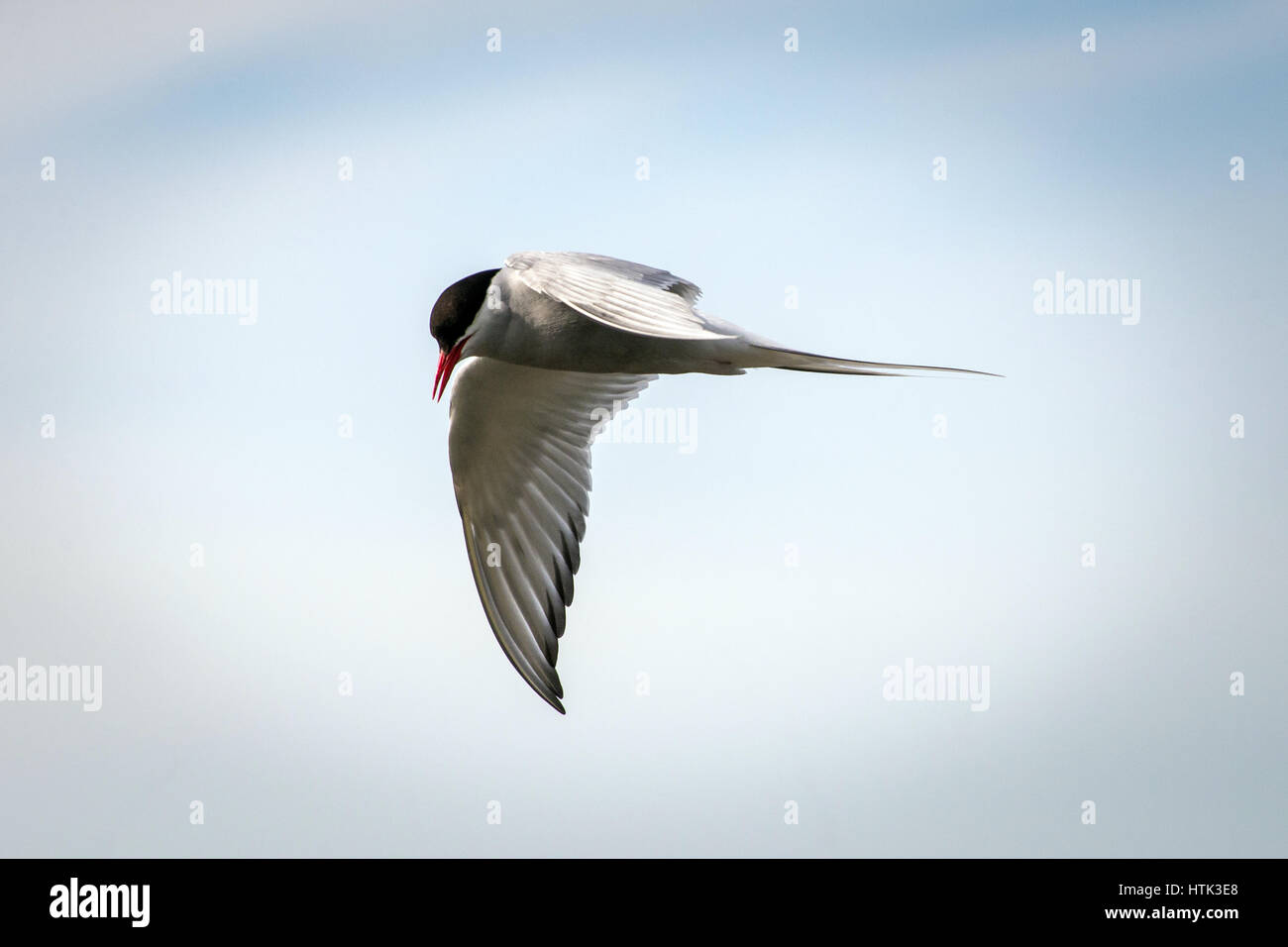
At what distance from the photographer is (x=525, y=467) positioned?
5.78 m

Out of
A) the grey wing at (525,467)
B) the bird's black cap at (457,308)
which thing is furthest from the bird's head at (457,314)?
the grey wing at (525,467)

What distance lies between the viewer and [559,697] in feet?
17.5

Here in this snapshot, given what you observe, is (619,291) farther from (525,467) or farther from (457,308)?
(525,467)

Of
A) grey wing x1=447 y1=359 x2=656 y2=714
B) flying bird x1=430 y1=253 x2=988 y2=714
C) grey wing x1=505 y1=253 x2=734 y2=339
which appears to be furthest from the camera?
grey wing x1=447 y1=359 x2=656 y2=714

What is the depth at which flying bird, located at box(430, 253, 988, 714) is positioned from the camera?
4691mm

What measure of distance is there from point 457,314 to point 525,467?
114cm

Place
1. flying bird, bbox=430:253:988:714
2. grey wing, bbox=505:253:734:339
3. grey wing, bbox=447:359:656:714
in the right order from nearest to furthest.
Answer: grey wing, bbox=505:253:734:339
flying bird, bbox=430:253:988:714
grey wing, bbox=447:359:656:714

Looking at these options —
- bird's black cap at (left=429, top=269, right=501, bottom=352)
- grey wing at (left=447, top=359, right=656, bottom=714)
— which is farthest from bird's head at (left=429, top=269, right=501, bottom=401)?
grey wing at (left=447, top=359, right=656, bottom=714)

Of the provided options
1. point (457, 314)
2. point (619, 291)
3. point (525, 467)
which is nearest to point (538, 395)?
point (525, 467)

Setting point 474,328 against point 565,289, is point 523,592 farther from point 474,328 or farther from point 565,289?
point 565,289

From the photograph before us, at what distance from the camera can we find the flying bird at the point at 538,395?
15.4 ft

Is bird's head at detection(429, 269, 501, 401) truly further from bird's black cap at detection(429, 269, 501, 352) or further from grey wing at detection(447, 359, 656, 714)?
grey wing at detection(447, 359, 656, 714)

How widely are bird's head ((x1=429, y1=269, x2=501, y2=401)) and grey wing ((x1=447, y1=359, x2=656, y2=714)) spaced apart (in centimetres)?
78

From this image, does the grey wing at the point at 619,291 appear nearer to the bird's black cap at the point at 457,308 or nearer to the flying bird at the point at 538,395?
the flying bird at the point at 538,395
